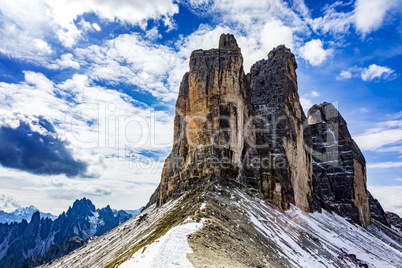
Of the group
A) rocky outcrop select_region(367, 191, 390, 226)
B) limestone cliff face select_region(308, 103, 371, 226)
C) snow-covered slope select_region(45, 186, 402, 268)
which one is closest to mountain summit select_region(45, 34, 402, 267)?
snow-covered slope select_region(45, 186, 402, 268)

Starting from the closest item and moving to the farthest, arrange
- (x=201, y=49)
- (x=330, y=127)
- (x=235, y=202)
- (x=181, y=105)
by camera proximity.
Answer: (x=235, y=202) → (x=201, y=49) → (x=181, y=105) → (x=330, y=127)

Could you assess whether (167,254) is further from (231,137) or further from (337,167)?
(337,167)

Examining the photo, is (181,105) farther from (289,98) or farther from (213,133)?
(289,98)

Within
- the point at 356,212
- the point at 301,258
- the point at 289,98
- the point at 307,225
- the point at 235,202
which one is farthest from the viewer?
the point at 356,212

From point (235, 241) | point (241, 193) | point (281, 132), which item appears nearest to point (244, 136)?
point (241, 193)

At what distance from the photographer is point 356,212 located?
128 m

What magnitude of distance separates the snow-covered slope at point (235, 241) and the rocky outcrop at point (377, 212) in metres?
82.7

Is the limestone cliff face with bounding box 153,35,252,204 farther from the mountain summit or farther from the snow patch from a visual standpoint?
the snow patch

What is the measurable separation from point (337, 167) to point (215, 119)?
3792 inches

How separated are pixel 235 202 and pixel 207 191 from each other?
554 cm

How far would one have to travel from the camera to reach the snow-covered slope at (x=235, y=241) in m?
26.2

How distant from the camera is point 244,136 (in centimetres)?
8012

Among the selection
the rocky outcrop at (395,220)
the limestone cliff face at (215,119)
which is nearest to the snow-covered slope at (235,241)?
the limestone cliff face at (215,119)

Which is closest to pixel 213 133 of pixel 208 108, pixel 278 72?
pixel 208 108
